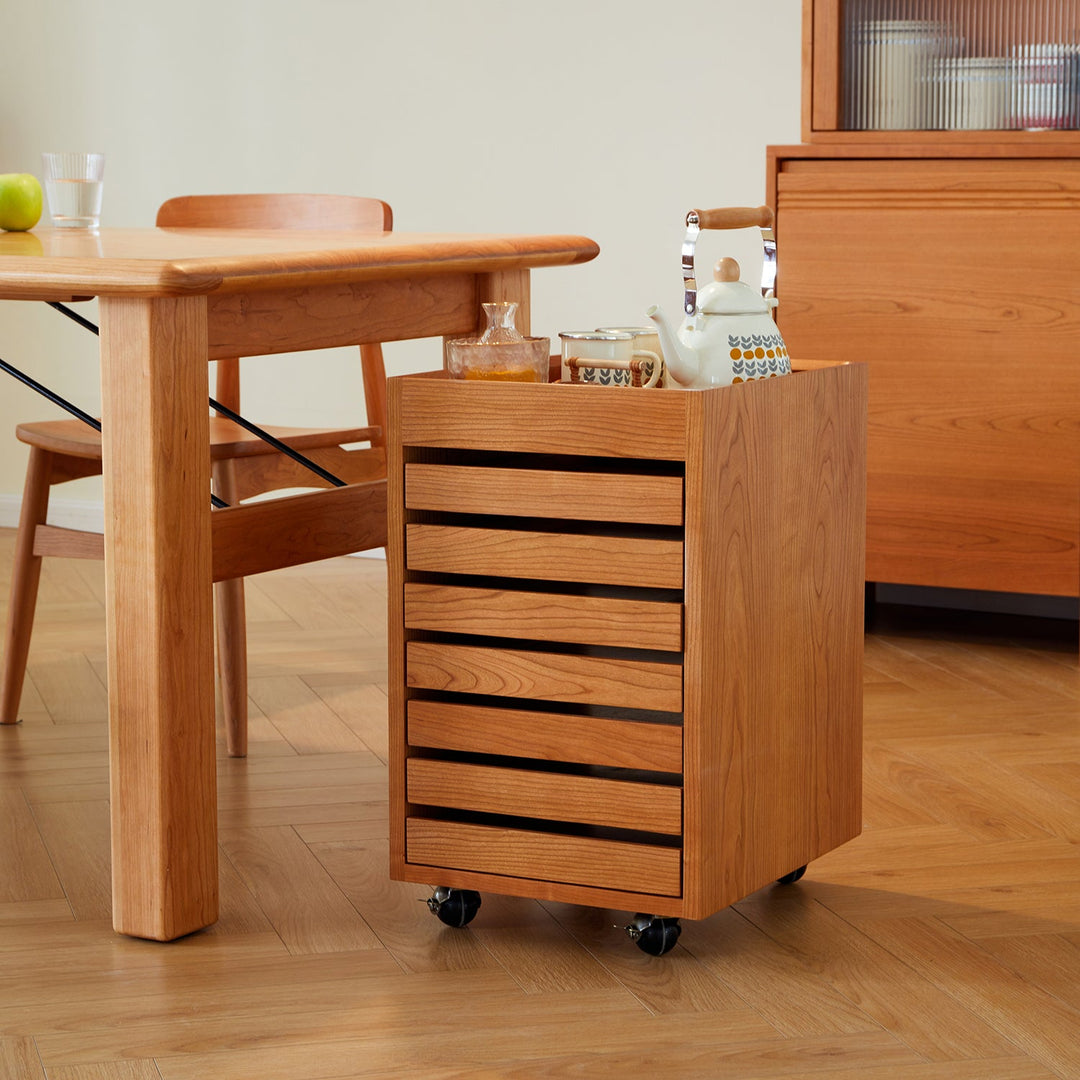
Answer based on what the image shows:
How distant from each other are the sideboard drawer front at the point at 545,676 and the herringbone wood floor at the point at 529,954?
287 millimetres

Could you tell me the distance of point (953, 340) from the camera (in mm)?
3188

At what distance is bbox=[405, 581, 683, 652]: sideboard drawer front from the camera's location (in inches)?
69.2

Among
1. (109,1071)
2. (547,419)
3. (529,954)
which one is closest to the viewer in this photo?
(109,1071)

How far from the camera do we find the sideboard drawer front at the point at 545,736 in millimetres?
1779

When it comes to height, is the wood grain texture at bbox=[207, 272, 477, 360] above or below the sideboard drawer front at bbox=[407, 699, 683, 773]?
above

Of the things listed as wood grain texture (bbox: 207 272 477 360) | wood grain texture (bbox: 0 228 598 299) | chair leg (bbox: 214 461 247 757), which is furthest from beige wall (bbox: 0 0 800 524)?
wood grain texture (bbox: 207 272 477 360)

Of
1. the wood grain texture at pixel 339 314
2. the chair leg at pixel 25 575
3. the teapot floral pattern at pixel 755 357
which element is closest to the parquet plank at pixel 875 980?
the teapot floral pattern at pixel 755 357

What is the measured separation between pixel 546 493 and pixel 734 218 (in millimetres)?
415

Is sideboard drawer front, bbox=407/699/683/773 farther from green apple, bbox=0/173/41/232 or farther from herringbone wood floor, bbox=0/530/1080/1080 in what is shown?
green apple, bbox=0/173/41/232

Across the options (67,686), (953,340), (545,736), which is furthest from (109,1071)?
(953,340)

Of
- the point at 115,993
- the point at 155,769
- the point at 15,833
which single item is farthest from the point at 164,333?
the point at 15,833

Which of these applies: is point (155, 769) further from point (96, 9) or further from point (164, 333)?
point (96, 9)

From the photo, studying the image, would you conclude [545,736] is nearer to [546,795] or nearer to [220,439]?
[546,795]

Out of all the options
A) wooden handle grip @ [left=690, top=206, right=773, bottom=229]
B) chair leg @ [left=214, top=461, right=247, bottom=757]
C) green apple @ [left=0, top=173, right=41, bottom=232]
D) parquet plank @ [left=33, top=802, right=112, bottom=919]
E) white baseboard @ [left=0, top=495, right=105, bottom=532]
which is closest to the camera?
wooden handle grip @ [left=690, top=206, right=773, bottom=229]
